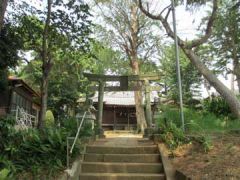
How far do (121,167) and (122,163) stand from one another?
164 mm

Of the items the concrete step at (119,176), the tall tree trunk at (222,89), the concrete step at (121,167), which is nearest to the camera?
the concrete step at (119,176)

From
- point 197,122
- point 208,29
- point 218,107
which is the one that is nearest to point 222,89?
point 218,107

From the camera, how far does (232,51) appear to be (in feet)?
84.2

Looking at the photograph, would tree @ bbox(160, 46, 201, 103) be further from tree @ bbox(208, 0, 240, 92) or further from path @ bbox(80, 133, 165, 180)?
path @ bbox(80, 133, 165, 180)

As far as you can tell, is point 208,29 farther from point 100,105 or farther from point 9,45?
point 9,45

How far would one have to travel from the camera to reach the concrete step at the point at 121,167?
790cm

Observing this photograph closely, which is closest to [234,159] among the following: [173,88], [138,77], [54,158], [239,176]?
[239,176]

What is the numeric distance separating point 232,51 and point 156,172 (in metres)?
20.1

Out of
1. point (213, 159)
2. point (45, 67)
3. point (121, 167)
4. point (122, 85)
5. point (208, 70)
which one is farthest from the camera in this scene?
point (122, 85)

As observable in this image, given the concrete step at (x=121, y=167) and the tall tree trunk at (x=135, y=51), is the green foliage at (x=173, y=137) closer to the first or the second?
the concrete step at (x=121, y=167)

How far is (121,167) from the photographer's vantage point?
801cm

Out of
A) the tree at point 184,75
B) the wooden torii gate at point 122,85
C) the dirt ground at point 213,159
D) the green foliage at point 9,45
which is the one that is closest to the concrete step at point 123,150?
the dirt ground at point 213,159

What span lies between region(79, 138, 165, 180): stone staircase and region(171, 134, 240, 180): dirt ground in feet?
1.99

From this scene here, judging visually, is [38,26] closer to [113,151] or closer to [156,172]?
[113,151]
